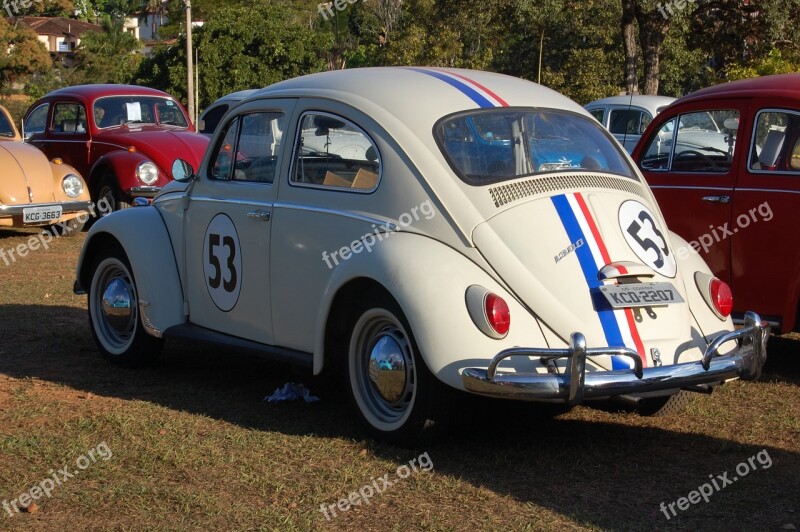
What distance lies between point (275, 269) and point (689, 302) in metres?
2.16

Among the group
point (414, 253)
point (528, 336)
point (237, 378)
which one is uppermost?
point (414, 253)

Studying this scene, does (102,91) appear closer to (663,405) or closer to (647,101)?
(647,101)

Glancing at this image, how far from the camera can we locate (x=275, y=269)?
5734 millimetres

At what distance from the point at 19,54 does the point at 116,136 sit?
1655 inches

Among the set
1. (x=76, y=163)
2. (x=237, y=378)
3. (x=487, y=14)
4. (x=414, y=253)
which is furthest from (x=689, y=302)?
(x=487, y=14)

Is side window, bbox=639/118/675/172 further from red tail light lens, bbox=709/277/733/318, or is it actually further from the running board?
the running board

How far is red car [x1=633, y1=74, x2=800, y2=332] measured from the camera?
669 centimetres

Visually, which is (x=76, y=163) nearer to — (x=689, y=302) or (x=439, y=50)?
(x=689, y=302)

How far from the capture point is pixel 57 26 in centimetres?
8356

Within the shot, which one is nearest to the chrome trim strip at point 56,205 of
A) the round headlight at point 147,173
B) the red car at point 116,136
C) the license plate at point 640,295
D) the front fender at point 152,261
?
the red car at point 116,136

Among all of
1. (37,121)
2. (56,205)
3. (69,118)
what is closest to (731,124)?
(56,205)

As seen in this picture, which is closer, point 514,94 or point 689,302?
point 689,302

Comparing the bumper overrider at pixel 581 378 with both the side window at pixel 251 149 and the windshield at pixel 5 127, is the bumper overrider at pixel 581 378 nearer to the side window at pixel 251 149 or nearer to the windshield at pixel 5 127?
the side window at pixel 251 149

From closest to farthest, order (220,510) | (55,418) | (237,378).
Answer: (220,510) < (55,418) < (237,378)
